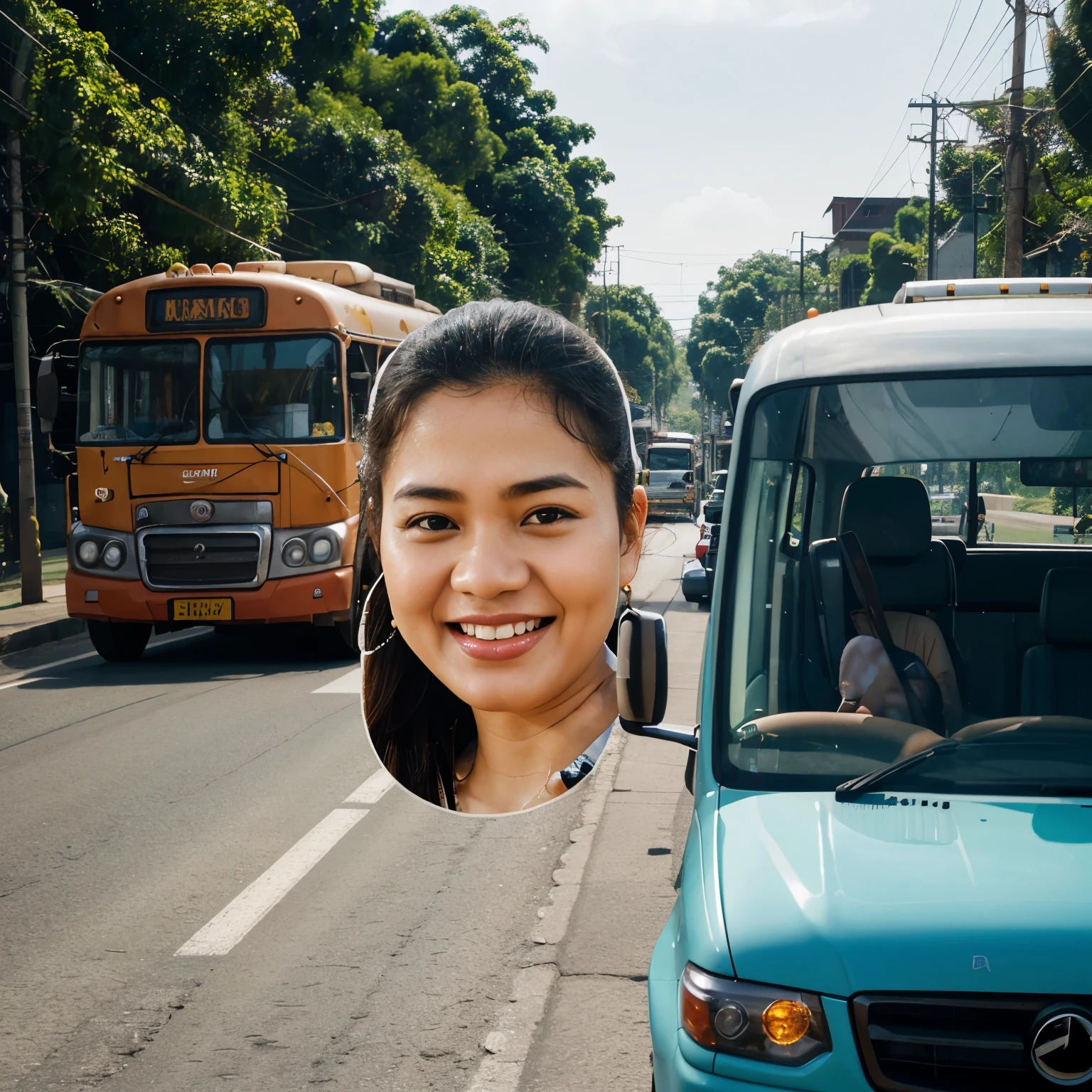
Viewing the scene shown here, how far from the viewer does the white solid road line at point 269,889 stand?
564cm

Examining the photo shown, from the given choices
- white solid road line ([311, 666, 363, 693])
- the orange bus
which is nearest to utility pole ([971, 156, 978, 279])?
white solid road line ([311, 666, 363, 693])

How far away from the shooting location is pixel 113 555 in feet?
40.2

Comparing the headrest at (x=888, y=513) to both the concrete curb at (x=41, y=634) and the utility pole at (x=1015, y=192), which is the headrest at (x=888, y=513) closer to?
the concrete curb at (x=41, y=634)

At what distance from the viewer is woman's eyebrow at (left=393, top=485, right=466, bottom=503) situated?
0.93m

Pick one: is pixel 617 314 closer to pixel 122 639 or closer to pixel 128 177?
pixel 122 639

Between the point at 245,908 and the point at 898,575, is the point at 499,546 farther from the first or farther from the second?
the point at 245,908

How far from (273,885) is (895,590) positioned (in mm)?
3651

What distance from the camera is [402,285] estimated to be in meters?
1.79

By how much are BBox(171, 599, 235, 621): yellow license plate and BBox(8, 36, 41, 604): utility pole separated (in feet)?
21.8

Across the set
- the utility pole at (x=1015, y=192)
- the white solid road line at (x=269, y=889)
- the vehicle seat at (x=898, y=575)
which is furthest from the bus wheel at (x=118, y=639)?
the utility pole at (x=1015, y=192)

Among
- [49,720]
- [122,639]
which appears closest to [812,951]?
[49,720]

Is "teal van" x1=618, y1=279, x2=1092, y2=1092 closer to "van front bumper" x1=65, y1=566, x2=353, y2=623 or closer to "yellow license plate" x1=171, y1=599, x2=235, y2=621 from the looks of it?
"van front bumper" x1=65, y1=566, x2=353, y2=623

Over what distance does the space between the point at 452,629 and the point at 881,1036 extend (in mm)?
1963

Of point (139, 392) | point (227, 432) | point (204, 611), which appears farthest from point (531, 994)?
point (204, 611)
